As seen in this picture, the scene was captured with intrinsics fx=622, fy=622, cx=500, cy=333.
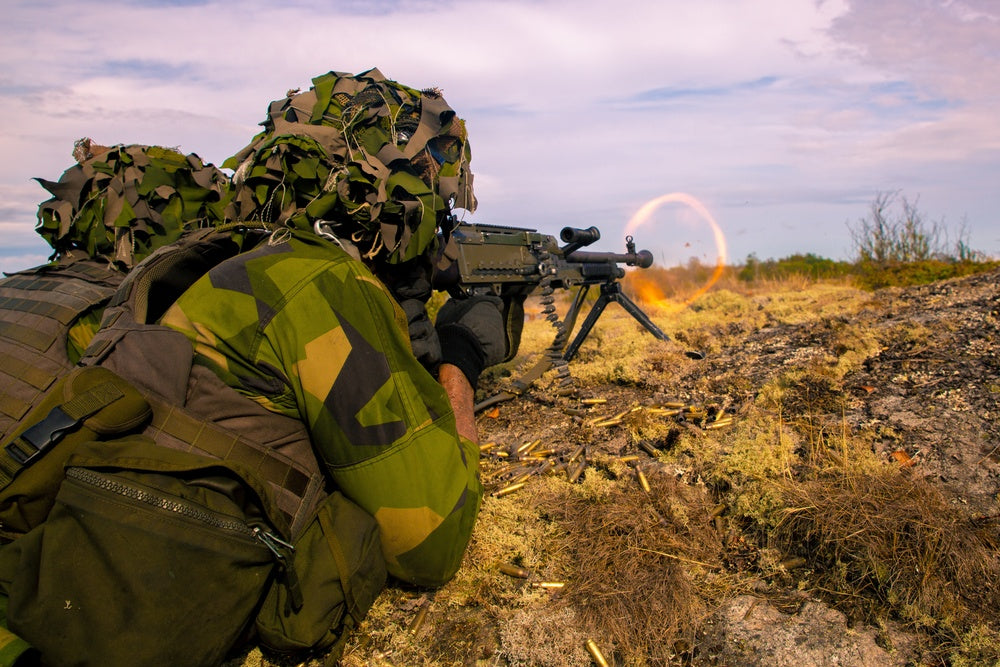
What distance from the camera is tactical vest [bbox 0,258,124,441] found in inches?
108

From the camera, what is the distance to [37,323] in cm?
295

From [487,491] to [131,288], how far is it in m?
2.00

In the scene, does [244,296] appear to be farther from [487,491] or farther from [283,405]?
[487,491]

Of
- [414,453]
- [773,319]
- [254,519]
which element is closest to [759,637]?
[414,453]

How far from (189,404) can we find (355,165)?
132 cm

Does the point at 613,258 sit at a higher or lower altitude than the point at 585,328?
higher

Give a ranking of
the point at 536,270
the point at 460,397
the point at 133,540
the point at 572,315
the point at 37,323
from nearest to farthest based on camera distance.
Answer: the point at 133,540 → the point at 37,323 → the point at 460,397 → the point at 536,270 → the point at 572,315

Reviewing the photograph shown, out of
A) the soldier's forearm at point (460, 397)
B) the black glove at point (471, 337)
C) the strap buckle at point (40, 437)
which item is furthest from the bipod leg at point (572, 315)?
the strap buckle at point (40, 437)

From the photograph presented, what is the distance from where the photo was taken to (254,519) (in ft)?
5.95

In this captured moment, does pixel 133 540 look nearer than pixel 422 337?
Yes

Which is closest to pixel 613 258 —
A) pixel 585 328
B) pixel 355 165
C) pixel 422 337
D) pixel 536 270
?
pixel 585 328

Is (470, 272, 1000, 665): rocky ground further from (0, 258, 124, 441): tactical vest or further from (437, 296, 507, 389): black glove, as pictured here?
(0, 258, 124, 441): tactical vest

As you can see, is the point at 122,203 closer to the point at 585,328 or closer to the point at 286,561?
the point at 286,561

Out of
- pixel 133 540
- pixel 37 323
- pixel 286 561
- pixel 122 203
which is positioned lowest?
pixel 286 561
